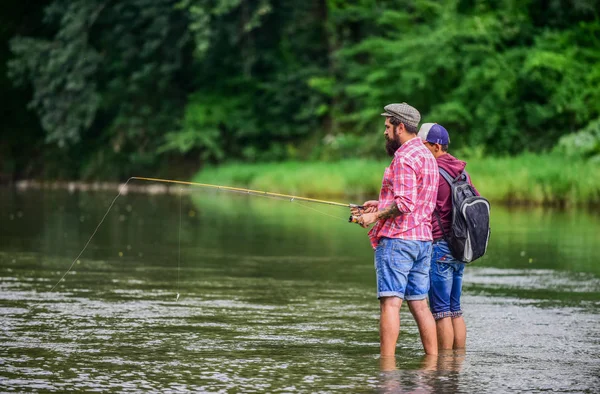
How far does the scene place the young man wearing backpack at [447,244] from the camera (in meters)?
9.03

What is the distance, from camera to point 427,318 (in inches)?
352

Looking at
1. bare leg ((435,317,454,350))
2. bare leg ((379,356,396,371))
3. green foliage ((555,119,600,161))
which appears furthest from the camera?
green foliage ((555,119,600,161))

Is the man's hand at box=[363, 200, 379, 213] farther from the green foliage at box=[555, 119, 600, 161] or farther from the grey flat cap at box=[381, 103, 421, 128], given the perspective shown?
the green foliage at box=[555, 119, 600, 161]

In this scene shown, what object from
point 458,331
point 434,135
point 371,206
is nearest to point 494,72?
point 434,135

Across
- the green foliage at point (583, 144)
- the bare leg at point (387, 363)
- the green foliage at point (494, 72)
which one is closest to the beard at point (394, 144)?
the bare leg at point (387, 363)

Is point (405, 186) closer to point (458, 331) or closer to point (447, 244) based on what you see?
point (447, 244)

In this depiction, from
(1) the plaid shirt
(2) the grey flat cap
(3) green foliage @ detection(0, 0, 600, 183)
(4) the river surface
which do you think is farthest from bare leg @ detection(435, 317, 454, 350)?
(3) green foliage @ detection(0, 0, 600, 183)

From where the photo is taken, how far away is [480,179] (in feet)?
108

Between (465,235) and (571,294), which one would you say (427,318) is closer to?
(465,235)

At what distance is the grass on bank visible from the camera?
103ft

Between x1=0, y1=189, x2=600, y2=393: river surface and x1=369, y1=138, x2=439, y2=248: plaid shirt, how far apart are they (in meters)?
0.92

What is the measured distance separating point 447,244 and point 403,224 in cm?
51

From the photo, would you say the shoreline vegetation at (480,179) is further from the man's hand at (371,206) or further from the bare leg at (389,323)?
the bare leg at (389,323)

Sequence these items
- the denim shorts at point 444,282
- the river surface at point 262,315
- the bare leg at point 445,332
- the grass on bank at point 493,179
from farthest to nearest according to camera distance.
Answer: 1. the grass on bank at point 493,179
2. the bare leg at point 445,332
3. the denim shorts at point 444,282
4. the river surface at point 262,315
